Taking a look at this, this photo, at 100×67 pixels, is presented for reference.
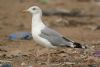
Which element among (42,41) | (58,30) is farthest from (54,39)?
(58,30)

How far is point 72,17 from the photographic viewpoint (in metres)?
17.0

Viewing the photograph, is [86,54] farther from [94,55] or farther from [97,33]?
[97,33]

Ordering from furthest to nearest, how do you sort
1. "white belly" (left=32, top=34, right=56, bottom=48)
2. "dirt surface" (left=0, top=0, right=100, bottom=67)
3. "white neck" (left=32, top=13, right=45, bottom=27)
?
"white neck" (left=32, top=13, right=45, bottom=27) < "white belly" (left=32, top=34, right=56, bottom=48) < "dirt surface" (left=0, top=0, right=100, bottom=67)

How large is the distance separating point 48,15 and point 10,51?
6801mm

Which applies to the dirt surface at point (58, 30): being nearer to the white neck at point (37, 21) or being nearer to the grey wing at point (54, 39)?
the grey wing at point (54, 39)

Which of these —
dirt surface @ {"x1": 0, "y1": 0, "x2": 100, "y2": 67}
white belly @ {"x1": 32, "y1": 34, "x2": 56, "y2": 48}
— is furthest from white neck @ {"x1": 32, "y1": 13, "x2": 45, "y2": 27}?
dirt surface @ {"x1": 0, "y1": 0, "x2": 100, "y2": 67}

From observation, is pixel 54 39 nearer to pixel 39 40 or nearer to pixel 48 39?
pixel 48 39

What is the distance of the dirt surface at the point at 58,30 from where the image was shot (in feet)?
30.1

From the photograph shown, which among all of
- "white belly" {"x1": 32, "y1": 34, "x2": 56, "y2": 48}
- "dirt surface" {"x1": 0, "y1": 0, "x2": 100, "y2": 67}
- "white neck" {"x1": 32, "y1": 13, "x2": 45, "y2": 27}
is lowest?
"dirt surface" {"x1": 0, "y1": 0, "x2": 100, "y2": 67}

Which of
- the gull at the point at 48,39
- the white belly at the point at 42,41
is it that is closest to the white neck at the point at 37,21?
the gull at the point at 48,39

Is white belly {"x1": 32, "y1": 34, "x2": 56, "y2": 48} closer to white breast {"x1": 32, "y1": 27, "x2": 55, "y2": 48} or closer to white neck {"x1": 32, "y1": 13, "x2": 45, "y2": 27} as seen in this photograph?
white breast {"x1": 32, "y1": 27, "x2": 55, "y2": 48}

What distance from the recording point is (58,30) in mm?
14523

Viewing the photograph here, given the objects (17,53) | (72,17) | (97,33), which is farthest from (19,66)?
(72,17)

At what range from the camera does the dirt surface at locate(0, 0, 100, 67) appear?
30.1 ft
